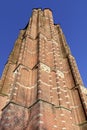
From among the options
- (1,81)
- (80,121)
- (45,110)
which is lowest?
(80,121)

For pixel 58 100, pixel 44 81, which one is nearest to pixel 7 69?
pixel 44 81

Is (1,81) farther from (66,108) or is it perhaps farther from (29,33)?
(29,33)

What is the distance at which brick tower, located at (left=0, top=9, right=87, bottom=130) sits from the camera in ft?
41.0

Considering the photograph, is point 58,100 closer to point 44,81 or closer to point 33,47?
point 44,81

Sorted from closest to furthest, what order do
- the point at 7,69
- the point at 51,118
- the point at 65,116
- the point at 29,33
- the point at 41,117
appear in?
1. the point at 41,117
2. the point at 51,118
3. the point at 65,116
4. the point at 7,69
5. the point at 29,33

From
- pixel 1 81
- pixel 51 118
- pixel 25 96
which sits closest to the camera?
pixel 51 118

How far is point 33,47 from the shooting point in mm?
24328

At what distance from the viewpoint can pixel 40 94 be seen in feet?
46.0

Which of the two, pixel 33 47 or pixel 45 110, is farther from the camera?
pixel 33 47

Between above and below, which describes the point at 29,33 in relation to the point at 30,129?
above

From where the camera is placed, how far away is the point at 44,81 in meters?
16.3

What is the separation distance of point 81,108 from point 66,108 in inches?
117

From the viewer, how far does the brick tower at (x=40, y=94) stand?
12.5m

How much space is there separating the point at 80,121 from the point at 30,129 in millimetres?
5743
